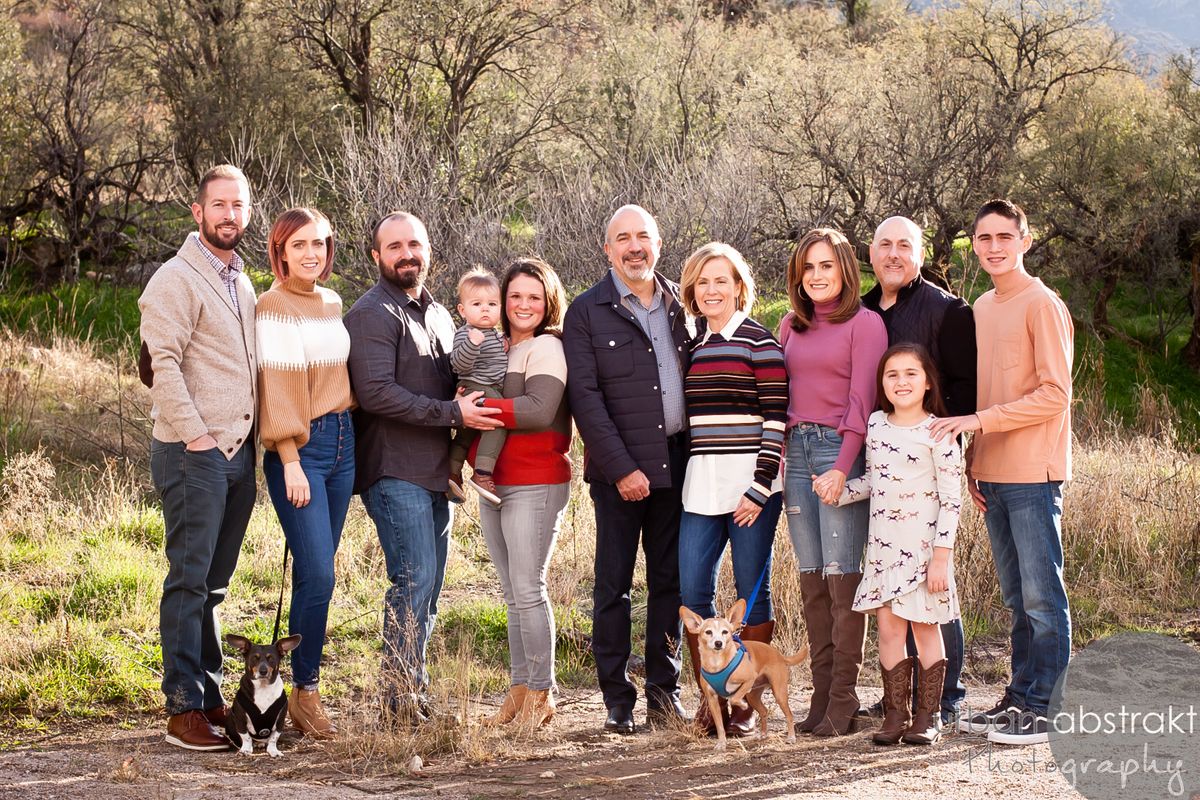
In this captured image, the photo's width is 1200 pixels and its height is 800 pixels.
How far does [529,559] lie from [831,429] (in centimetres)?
142

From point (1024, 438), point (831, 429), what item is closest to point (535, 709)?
point (831, 429)

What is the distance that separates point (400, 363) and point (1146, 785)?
339 centimetres

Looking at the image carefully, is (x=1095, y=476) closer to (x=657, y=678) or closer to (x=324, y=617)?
(x=657, y=678)

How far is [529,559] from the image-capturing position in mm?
5273

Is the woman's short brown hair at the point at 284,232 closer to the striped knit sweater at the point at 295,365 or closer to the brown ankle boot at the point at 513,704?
the striped knit sweater at the point at 295,365

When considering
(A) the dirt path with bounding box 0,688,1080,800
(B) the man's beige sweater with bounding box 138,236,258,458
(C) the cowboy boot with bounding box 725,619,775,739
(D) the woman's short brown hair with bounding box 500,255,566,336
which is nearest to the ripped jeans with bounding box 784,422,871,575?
(C) the cowboy boot with bounding box 725,619,775,739

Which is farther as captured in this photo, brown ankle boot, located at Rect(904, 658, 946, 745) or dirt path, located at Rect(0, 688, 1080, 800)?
brown ankle boot, located at Rect(904, 658, 946, 745)

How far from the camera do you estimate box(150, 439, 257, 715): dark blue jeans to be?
16.1ft

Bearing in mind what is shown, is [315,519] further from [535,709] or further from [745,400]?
[745,400]

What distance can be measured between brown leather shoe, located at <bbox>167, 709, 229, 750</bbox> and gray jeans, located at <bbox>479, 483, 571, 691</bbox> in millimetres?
1312

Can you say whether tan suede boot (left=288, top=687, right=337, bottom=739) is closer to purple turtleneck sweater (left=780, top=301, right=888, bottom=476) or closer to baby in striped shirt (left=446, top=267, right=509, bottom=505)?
baby in striped shirt (left=446, top=267, right=509, bottom=505)

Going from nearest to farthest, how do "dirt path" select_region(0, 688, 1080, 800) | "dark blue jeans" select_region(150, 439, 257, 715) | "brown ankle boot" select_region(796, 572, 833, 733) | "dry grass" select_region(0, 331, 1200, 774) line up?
"dirt path" select_region(0, 688, 1080, 800), "dark blue jeans" select_region(150, 439, 257, 715), "brown ankle boot" select_region(796, 572, 833, 733), "dry grass" select_region(0, 331, 1200, 774)

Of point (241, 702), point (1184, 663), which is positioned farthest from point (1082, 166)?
point (241, 702)

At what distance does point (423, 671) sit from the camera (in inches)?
211
